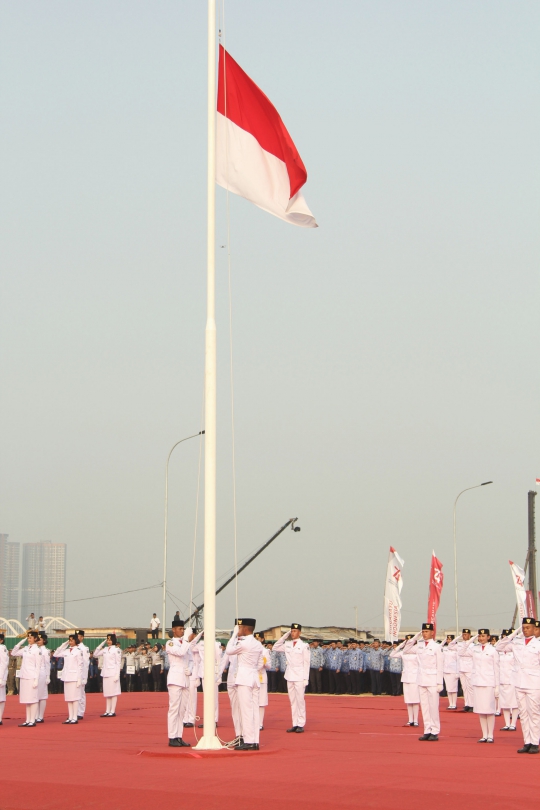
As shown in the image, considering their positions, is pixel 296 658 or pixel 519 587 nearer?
pixel 296 658

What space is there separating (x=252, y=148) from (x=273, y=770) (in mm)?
8274

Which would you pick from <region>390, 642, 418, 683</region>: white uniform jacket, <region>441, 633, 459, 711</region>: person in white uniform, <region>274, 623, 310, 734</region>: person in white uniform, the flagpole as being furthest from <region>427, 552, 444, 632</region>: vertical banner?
the flagpole

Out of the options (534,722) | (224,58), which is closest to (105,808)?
(534,722)

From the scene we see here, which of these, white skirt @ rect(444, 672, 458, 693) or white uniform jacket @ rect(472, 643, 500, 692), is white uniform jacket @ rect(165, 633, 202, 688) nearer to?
white uniform jacket @ rect(472, 643, 500, 692)

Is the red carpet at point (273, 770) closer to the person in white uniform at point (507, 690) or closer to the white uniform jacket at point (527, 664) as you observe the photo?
the person in white uniform at point (507, 690)

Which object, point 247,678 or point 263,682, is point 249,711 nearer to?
point 247,678

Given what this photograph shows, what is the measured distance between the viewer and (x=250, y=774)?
10.4 m

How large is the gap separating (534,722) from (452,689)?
35.2ft

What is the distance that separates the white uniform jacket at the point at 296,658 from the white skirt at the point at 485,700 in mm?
3180

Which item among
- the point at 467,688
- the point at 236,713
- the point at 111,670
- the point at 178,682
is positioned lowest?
the point at 467,688

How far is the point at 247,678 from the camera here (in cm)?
1341

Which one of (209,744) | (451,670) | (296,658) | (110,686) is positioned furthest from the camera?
(451,670)

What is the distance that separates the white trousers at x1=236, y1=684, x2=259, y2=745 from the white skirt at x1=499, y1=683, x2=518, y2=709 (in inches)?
259

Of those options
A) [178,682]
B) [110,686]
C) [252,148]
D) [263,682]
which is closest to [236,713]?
[263,682]
